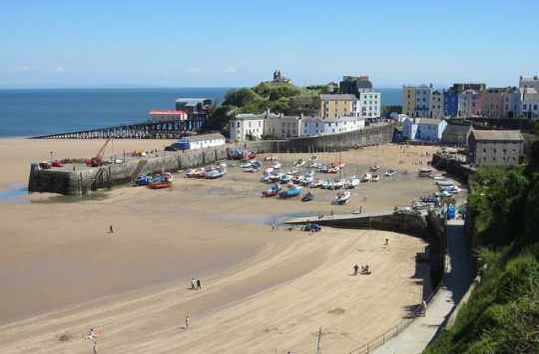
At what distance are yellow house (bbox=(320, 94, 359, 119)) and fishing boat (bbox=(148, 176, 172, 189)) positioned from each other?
35414 millimetres

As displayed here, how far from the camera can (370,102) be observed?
271 ft

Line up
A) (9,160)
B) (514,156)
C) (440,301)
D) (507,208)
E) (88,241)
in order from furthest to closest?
(9,160), (514,156), (88,241), (507,208), (440,301)

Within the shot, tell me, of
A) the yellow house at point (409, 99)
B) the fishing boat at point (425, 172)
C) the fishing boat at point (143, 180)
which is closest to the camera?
the fishing boat at point (143, 180)

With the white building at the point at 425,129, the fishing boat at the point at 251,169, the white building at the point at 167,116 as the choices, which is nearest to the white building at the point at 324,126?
the white building at the point at 425,129

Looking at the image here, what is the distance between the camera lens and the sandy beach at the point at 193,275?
1755 cm

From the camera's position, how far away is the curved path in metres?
14.9

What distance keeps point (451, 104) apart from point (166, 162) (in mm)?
42447

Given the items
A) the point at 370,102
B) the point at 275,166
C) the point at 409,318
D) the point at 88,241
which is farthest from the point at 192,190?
the point at 370,102

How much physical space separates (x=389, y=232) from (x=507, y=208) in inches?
322

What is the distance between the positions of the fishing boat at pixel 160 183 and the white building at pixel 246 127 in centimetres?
2201

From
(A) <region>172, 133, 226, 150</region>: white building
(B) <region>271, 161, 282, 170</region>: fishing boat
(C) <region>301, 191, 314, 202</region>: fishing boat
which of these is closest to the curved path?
(C) <region>301, 191, 314, 202</region>: fishing boat

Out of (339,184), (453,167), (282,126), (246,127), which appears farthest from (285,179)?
(282,126)

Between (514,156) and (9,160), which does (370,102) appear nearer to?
(514,156)

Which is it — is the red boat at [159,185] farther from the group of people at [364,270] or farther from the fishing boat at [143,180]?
the group of people at [364,270]
